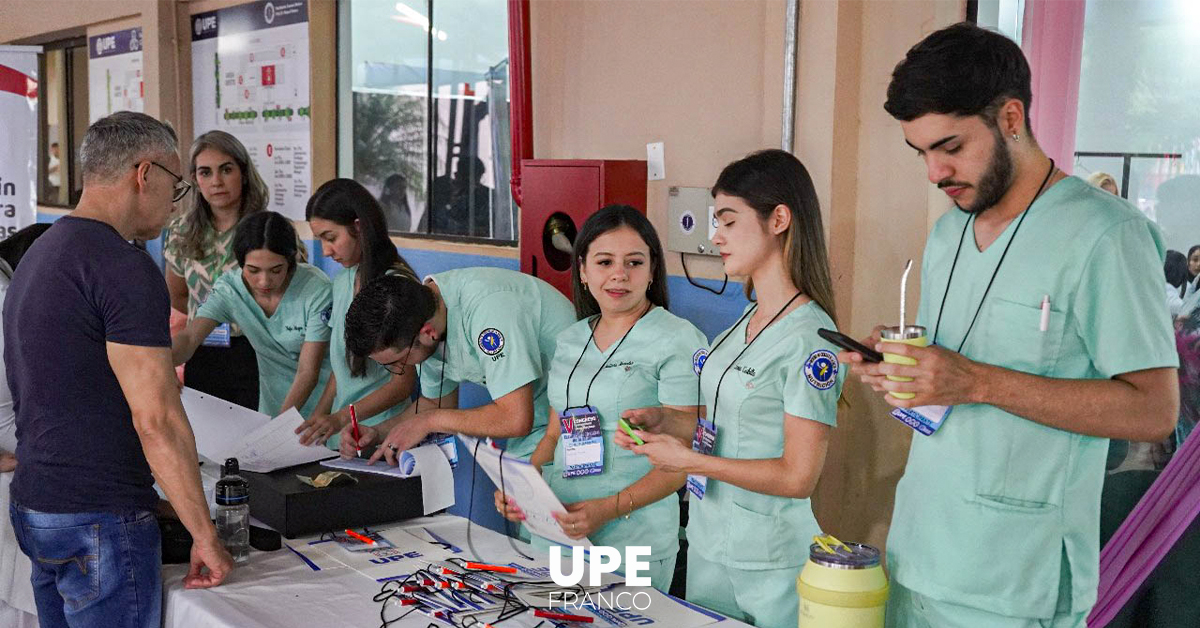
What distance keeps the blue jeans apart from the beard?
1.61 m

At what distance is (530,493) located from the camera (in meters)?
2.16

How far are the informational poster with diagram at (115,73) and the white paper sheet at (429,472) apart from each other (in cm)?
497

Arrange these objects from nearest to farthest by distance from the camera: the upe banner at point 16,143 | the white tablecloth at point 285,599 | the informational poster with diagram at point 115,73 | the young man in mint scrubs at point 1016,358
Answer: the young man in mint scrubs at point 1016,358, the white tablecloth at point 285,599, the upe banner at point 16,143, the informational poster with diagram at point 115,73

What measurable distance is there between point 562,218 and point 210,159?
1.29 m

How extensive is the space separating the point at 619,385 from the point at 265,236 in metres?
1.40

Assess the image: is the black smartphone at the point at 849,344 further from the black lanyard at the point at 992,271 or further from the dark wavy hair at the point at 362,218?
the dark wavy hair at the point at 362,218

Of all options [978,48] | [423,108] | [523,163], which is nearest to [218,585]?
[978,48]

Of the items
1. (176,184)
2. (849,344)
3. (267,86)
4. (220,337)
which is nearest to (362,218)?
(176,184)

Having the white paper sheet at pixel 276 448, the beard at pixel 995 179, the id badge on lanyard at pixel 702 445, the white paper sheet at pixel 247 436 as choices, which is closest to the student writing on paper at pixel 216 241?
the white paper sheet at pixel 247 436

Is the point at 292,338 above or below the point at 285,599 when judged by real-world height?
above

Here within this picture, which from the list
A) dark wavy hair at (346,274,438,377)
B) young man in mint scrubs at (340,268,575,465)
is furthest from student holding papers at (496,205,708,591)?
dark wavy hair at (346,274,438,377)

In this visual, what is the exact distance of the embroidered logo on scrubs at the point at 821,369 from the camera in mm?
1920

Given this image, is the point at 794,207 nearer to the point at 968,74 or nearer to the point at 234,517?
the point at 968,74

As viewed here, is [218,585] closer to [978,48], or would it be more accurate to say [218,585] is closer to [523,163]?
[978,48]
